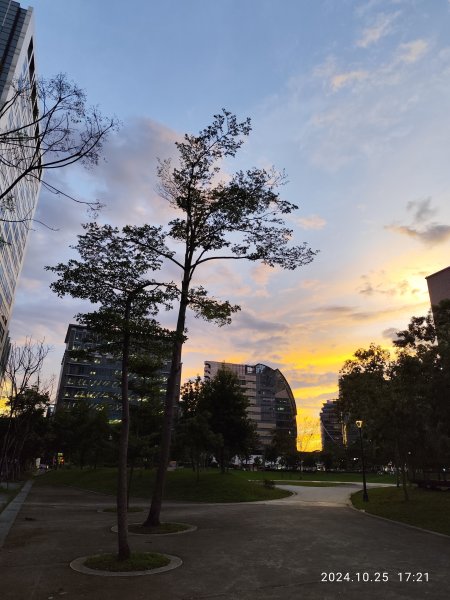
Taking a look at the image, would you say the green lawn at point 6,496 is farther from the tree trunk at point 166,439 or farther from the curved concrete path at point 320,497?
the curved concrete path at point 320,497

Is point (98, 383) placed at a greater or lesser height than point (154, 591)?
greater

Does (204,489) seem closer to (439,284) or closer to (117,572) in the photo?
(117,572)

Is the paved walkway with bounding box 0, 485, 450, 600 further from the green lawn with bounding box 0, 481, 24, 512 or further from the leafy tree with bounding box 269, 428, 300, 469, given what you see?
the leafy tree with bounding box 269, 428, 300, 469

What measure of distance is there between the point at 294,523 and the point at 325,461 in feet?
307

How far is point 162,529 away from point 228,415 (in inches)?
900

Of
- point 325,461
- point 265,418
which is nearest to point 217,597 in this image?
point 325,461

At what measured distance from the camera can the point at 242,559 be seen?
10.2 m

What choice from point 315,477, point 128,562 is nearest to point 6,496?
point 128,562

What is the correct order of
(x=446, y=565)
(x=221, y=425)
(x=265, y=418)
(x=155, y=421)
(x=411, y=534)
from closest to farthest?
(x=446, y=565) < (x=411, y=534) < (x=155, y=421) < (x=221, y=425) < (x=265, y=418)

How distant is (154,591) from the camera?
25.4 ft

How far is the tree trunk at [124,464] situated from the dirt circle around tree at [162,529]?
4581mm

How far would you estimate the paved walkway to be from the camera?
768 cm

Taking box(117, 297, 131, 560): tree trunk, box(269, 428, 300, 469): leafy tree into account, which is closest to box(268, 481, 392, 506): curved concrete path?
box(117, 297, 131, 560): tree trunk

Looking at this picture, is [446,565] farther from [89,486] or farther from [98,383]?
[98,383]
